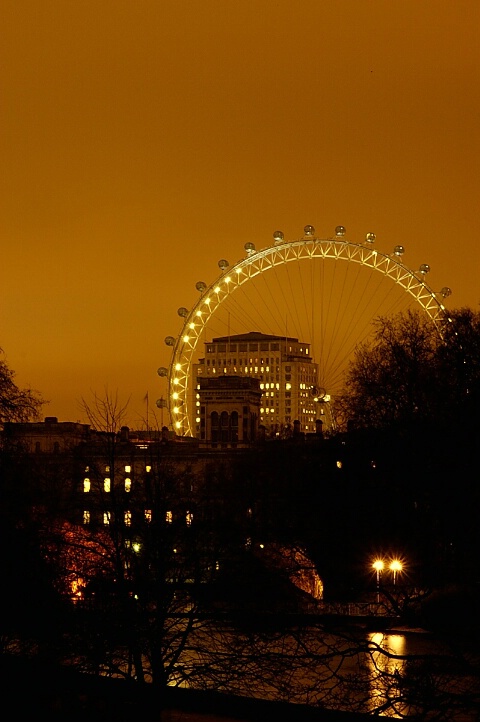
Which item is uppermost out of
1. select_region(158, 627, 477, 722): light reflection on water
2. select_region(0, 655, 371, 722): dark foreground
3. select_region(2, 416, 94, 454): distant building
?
select_region(2, 416, 94, 454): distant building

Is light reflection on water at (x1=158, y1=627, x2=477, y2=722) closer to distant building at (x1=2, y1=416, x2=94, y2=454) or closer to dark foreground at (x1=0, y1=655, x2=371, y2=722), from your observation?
dark foreground at (x1=0, y1=655, x2=371, y2=722)

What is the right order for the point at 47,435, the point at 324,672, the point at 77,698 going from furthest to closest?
the point at 47,435, the point at 77,698, the point at 324,672

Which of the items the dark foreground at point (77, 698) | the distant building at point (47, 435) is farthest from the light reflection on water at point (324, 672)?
the distant building at point (47, 435)

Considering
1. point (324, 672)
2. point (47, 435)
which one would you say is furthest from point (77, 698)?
point (47, 435)

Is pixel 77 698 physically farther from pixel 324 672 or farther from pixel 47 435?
pixel 47 435

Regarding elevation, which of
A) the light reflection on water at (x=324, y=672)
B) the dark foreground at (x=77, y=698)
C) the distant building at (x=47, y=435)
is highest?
the distant building at (x=47, y=435)

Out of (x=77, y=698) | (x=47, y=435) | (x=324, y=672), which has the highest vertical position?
(x=47, y=435)

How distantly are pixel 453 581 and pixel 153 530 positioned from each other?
23985 mm

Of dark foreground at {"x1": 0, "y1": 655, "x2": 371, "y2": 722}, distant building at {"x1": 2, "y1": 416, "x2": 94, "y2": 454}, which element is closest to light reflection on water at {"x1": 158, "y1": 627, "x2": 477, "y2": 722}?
dark foreground at {"x1": 0, "y1": 655, "x2": 371, "y2": 722}

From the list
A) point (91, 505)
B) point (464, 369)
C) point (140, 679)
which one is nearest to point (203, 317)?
point (464, 369)

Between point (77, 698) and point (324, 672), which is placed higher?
point (324, 672)

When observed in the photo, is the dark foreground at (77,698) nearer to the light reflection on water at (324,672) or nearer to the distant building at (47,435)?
the light reflection on water at (324,672)

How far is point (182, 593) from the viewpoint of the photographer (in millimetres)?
25641

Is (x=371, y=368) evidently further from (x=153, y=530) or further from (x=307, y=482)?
(x=153, y=530)
